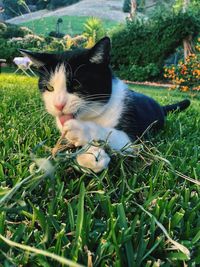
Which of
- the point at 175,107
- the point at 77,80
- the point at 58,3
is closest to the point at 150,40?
the point at 175,107

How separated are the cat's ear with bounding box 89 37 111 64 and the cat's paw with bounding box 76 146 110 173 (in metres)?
0.63

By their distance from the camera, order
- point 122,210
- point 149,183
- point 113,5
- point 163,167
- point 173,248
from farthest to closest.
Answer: point 113,5, point 163,167, point 149,183, point 122,210, point 173,248

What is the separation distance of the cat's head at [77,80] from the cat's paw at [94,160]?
1.44 feet

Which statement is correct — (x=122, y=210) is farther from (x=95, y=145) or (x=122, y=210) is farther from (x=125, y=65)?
(x=125, y=65)

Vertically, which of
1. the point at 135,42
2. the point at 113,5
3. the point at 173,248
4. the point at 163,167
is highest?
the point at 173,248

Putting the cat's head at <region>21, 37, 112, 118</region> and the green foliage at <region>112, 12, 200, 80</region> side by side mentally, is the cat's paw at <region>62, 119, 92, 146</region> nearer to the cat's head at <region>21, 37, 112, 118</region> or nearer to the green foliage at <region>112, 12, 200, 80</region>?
the cat's head at <region>21, 37, 112, 118</region>

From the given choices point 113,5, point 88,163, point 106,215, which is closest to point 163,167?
point 88,163

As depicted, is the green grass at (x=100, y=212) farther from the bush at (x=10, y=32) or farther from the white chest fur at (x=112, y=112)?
the bush at (x=10, y=32)

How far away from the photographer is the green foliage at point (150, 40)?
12.7 metres

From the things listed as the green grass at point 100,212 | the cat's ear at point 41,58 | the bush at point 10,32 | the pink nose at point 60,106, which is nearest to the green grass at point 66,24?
the bush at point 10,32

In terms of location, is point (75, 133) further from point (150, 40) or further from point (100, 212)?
point (150, 40)

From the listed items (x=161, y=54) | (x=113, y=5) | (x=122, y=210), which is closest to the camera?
(x=122, y=210)

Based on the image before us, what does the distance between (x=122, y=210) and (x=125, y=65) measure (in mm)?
13556

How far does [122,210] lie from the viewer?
1087 mm
